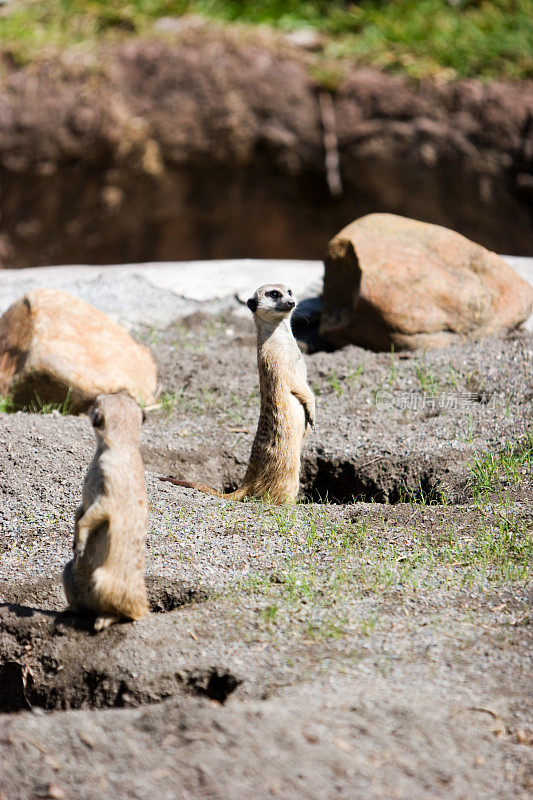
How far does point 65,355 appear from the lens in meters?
4.36

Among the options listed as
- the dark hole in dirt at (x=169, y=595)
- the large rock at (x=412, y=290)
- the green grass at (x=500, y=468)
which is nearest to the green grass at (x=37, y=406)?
the large rock at (x=412, y=290)

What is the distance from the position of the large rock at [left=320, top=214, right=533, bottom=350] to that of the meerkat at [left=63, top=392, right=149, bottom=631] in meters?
2.71

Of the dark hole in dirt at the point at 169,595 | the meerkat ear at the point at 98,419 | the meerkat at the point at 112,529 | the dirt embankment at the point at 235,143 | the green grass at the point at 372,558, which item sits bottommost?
the dirt embankment at the point at 235,143

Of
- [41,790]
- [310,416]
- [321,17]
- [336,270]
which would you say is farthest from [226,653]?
[321,17]

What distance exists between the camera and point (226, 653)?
7.59 feet

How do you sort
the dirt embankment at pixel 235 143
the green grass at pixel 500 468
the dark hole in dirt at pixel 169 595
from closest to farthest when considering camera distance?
the dark hole in dirt at pixel 169 595, the green grass at pixel 500 468, the dirt embankment at pixel 235 143

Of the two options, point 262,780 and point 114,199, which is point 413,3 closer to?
point 114,199

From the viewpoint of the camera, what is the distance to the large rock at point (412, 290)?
491 cm

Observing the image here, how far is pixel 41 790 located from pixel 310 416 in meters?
1.94

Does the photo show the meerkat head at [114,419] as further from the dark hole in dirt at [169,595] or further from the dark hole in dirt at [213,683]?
the dark hole in dirt at [213,683]

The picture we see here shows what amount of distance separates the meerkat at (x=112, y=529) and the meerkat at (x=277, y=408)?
1.00 m

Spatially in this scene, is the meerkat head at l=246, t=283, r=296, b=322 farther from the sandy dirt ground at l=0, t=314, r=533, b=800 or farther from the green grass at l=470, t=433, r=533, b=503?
the green grass at l=470, t=433, r=533, b=503

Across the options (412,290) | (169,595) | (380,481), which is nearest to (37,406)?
(380,481)

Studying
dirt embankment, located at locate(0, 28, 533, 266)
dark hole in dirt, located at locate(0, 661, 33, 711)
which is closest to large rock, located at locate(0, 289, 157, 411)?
dark hole in dirt, located at locate(0, 661, 33, 711)
